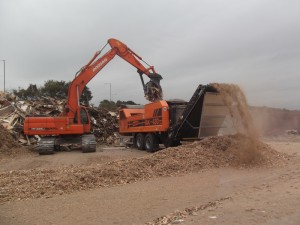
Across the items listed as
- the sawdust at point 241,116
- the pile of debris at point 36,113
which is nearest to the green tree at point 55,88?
the pile of debris at point 36,113

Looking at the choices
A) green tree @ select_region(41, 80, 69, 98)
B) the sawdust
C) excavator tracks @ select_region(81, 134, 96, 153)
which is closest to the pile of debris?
excavator tracks @ select_region(81, 134, 96, 153)

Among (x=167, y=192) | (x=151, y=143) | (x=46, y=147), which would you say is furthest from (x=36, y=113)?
(x=167, y=192)

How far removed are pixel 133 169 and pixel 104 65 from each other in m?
12.0

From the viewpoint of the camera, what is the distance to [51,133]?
808 inches

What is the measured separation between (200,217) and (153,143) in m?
13.2

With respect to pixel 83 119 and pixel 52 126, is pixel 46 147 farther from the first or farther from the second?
pixel 83 119

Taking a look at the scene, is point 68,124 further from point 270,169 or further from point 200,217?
point 200,217

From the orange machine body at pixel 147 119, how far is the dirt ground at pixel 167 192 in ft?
14.8

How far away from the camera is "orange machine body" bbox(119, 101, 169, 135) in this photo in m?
18.4

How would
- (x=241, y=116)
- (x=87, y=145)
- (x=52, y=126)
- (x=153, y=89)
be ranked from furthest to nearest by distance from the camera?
(x=153, y=89) < (x=52, y=126) < (x=87, y=145) < (x=241, y=116)

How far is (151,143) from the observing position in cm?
2011

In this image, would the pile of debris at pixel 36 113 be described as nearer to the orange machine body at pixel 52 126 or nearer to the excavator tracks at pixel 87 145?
the orange machine body at pixel 52 126

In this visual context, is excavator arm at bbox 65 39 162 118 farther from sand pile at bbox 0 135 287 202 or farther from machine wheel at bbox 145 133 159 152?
sand pile at bbox 0 135 287 202

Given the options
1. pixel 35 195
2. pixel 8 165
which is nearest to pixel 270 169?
pixel 35 195
